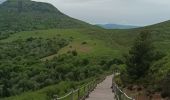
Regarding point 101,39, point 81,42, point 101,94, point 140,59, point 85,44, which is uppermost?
point 140,59

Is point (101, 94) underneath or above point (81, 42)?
above

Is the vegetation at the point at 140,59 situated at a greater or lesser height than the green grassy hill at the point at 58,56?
greater

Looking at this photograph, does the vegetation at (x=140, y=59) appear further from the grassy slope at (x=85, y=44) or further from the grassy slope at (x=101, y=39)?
the grassy slope at (x=85, y=44)

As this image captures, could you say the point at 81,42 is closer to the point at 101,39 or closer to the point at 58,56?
the point at 101,39

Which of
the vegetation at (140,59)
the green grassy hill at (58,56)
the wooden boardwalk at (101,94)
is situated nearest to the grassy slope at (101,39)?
the green grassy hill at (58,56)

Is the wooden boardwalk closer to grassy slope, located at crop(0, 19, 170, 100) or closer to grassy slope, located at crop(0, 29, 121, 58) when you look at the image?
grassy slope, located at crop(0, 19, 170, 100)

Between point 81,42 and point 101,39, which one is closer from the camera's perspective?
point 81,42

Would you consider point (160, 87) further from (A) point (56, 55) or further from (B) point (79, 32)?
(B) point (79, 32)

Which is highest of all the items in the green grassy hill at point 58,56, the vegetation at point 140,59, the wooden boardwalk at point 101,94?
the vegetation at point 140,59

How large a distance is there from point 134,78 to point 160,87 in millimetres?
12864

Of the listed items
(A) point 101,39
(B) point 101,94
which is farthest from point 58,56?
(B) point 101,94

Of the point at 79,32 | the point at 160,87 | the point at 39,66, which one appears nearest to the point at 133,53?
the point at 160,87

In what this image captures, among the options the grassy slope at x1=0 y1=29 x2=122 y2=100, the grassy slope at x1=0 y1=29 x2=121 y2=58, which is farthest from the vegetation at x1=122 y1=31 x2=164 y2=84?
the grassy slope at x1=0 y1=29 x2=121 y2=58

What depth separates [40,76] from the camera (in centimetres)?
10431
